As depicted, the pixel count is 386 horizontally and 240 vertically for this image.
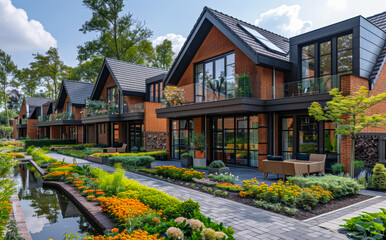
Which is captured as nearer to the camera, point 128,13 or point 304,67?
point 304,67

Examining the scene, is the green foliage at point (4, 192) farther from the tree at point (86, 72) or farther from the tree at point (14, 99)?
the tree at point (14, 99)

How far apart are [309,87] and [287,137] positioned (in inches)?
107

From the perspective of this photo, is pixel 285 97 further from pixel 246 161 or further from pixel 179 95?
pixel 179 95

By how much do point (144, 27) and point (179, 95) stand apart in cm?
2245

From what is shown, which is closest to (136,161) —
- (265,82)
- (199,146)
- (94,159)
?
(199,146)

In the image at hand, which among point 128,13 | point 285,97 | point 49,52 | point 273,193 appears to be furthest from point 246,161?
point 49,52

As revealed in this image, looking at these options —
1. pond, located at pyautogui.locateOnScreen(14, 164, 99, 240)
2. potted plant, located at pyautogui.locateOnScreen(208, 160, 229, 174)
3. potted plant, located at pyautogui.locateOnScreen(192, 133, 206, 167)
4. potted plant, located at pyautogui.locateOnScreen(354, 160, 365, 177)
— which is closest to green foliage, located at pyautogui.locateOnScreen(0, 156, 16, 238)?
pond, located at pyautogui.locateOnScreen(14, 164, 99, 240)

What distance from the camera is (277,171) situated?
1023 cm

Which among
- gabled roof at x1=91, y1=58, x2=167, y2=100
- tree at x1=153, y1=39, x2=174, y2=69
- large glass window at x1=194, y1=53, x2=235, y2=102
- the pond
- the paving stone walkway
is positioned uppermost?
tree at x1=153, y1=39, x2=174, y2=69

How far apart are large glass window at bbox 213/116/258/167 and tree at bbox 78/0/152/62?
2229cm

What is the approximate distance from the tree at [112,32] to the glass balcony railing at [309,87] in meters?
25.5

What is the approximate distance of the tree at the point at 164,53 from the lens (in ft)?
138

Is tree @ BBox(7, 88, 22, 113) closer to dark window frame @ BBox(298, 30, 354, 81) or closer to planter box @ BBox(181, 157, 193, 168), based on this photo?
planter box @ BBox(181, 157, 193, 168)

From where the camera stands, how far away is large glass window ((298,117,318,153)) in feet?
40.5
